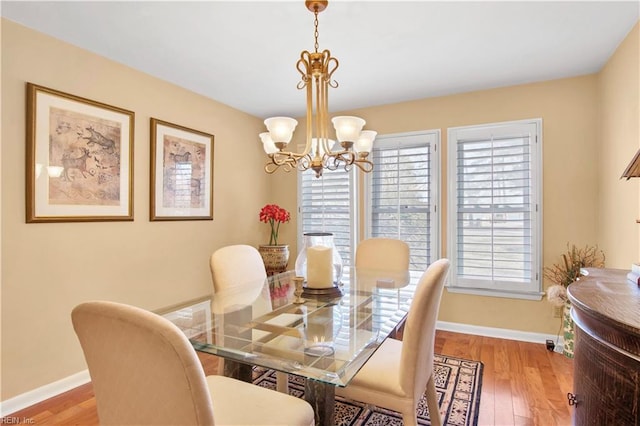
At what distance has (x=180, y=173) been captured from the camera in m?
3.20

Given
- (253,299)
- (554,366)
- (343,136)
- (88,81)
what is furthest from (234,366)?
(554,366)

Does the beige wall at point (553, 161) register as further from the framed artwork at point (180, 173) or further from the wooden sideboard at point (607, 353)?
the framed artwork at point (180, 173)

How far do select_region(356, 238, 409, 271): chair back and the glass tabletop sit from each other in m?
0.48

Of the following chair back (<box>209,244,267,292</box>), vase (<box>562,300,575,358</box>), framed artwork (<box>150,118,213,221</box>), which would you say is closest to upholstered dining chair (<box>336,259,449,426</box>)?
chair back (<box>209,244,267,292</box>)

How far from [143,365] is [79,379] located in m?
2.19

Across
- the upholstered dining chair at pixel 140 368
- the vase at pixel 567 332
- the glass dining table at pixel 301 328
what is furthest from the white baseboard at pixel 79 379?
the upholstered dining chair at pixel 140 368

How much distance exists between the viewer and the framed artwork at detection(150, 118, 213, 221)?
2961 mm

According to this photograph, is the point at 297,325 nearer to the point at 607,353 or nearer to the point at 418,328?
the point at 418,328

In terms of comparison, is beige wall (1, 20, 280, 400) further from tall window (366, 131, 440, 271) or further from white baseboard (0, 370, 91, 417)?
tall window (366, 131, 440, 271)

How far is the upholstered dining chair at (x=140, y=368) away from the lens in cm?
85

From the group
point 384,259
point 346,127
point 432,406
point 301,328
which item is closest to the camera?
point 301,328

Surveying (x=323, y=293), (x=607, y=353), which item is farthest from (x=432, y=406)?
(x=607, y=353)

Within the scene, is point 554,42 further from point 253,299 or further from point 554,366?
point 253,299

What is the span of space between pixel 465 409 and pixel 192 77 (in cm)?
326
